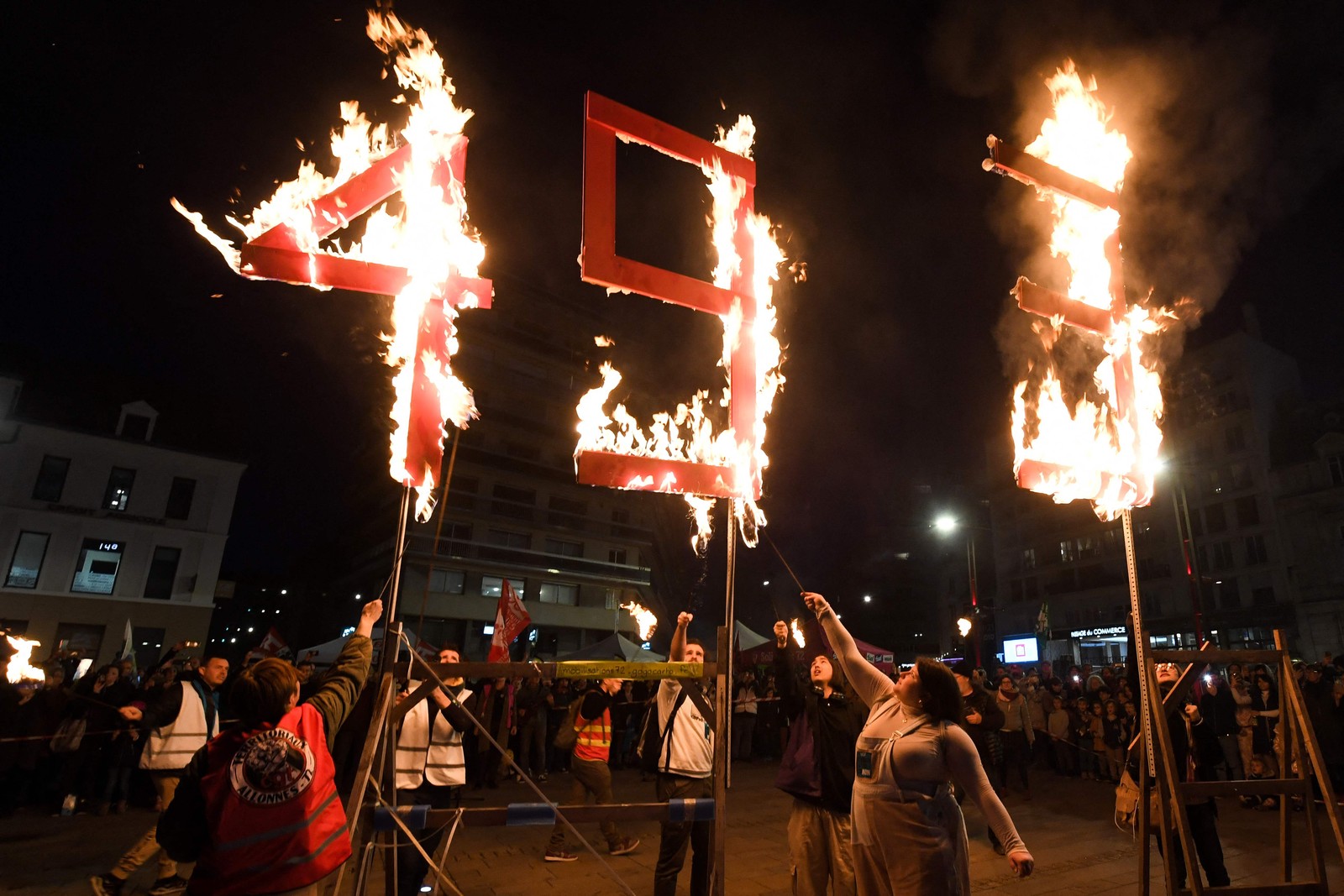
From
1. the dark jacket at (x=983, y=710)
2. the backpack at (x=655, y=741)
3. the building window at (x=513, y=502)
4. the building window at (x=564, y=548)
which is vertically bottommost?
the backpack at (x=655, y=741)

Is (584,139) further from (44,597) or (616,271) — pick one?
(44,597)

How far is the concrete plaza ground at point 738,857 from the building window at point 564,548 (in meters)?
35.3

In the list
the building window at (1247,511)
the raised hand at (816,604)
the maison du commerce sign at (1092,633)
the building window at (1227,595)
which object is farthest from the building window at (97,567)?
the building window at (1247,511)

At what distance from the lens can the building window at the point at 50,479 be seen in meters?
29.3

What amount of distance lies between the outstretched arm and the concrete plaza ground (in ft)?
10.5

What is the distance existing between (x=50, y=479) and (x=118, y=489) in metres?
2.32

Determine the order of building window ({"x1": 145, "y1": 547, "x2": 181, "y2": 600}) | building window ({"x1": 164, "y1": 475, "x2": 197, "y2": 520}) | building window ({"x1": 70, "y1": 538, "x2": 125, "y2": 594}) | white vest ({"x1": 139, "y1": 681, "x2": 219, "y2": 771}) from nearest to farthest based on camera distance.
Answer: white vest ({"x1": 139, "y1": 681, "x2": 219, "y2": 771}) < building window ({"x1": 70, "y1": 538, "x2": 125, "y2": 594}) < building window ({"x1": 145, "y1": 547, "x2": 181, "y2": 600}) < building window ({"x1": 164, "y1": 475, "x2": 197, "y2": 520})

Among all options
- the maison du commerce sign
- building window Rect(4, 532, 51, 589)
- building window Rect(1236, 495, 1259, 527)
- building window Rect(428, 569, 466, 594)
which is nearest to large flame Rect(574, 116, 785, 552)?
building window Rect(4, 532, 51, 589)

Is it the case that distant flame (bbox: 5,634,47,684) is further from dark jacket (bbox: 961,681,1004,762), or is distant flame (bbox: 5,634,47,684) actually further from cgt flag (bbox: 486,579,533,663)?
dark jacket (bbox: 961,681,1004,762)

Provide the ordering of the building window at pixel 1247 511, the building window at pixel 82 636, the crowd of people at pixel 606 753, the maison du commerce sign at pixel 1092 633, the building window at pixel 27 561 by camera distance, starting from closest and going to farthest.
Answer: the crowd of people at pixel 606 753, the building window at pixel 27 561, the building window at pixel 82 636, the building window at pixel 1247 511, the maison du commerce sign at pixel 1092 633

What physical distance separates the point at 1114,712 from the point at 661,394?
4666cm

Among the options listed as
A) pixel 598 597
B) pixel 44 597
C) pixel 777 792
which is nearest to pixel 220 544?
pixel 44 597

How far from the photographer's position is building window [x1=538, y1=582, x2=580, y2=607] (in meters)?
44.7

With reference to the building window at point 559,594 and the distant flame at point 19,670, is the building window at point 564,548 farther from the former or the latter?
the distant flame at point 19,670
